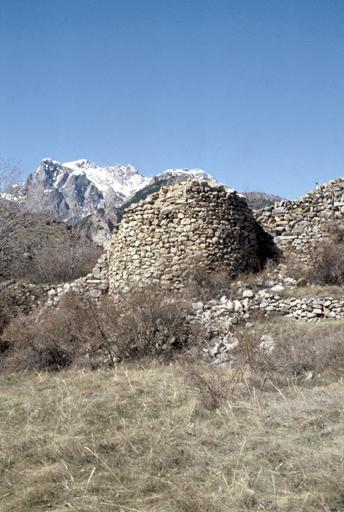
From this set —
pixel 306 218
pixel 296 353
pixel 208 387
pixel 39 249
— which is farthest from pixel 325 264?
pixel 39 249

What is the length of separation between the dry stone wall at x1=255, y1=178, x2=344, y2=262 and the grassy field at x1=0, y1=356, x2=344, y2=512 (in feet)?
26.6

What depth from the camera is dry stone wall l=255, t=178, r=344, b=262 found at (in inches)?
563

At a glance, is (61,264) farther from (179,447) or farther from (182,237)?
(179,447)

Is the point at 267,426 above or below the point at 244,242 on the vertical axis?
below

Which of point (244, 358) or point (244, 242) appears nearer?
point (244, 358)

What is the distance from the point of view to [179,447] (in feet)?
14.3

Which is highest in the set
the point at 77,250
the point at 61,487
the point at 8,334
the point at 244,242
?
the point at 77,250

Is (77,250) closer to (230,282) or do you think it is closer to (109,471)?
(230,282)

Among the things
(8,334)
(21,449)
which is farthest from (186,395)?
(8,334)

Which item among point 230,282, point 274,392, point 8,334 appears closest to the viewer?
point 274,392

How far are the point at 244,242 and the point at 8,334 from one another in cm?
661

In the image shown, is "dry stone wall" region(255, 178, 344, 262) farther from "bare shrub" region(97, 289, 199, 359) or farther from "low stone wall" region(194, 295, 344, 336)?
"bare shrub" region(97, 289, 199, 359)

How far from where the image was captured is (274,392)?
601 cm

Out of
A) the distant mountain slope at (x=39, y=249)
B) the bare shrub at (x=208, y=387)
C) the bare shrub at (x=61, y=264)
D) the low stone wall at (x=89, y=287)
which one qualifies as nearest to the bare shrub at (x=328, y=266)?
the low stone wall at (x=89, y=287)
